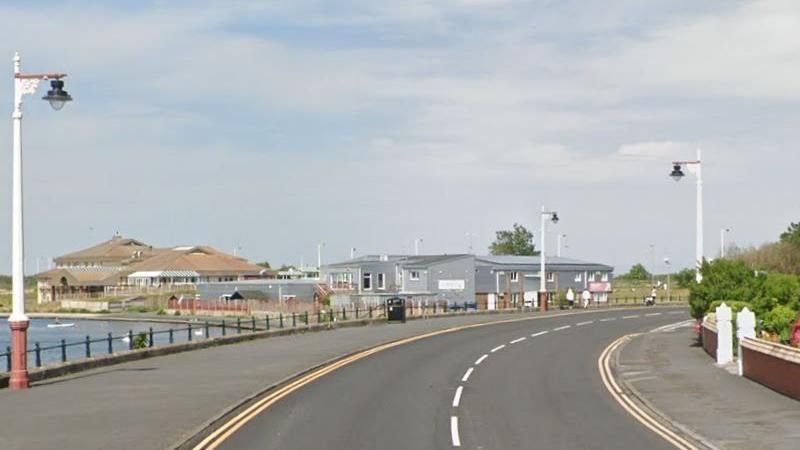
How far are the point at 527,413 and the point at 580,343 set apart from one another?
24666mm

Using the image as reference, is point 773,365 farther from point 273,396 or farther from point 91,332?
point 91,332

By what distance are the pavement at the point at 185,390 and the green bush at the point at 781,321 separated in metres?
5.93

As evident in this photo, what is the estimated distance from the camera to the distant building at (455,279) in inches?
4552

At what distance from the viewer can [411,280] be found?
116625 millimetres

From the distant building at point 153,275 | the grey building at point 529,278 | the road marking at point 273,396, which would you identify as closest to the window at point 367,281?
the grey building at point 529,278

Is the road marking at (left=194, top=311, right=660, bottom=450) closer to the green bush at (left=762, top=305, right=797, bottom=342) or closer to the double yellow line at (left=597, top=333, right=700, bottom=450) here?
the double yellow line at (left=597, top=333, right=700, bottom=450)

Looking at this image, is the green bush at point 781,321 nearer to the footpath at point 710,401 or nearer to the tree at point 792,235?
the footpath at point 710,401

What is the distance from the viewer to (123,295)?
171500mm

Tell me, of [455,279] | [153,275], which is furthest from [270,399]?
[153,275]

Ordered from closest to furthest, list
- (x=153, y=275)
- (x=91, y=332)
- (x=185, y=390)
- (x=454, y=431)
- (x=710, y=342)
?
(x=454, y=431) < (x=185, y=390) < (x=710, y=342) < (x=91, y=332) < (x=153, y=275)

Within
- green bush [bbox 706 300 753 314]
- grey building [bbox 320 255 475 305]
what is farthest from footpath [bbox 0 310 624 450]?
grey building [bbox 320 255 475 305]

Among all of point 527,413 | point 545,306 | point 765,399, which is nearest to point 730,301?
point 765,399

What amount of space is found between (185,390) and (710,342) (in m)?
19.2

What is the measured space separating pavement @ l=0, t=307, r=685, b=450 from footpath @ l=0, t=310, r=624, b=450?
0.06ft
